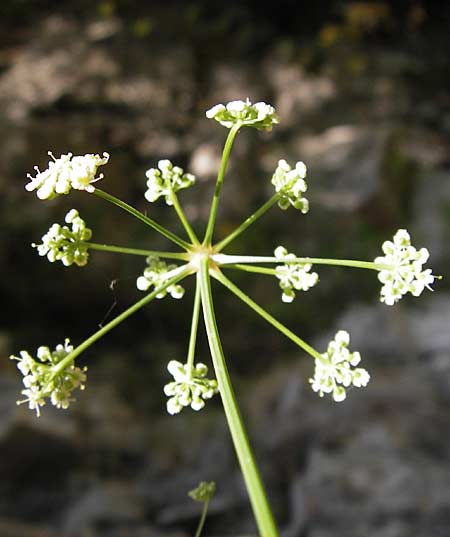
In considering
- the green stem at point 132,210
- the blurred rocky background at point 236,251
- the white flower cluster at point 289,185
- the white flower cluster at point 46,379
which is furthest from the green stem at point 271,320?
the blurred rocky background at point 236,251

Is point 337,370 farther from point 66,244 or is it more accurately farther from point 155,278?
point 66,244

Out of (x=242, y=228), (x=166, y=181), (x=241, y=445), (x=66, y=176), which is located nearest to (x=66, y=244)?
(x=66, y=176)

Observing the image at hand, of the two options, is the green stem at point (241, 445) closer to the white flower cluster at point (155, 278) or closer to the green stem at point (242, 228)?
→ the green stem at point (242, 228)

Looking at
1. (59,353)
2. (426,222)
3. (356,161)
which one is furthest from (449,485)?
(356,161)

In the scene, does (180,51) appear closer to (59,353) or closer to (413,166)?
(413,166)

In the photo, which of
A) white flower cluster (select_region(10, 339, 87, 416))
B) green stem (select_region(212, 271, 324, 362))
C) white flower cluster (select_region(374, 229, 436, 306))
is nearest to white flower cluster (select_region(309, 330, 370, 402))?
green stem (select_region(212, 271, 324, 362))

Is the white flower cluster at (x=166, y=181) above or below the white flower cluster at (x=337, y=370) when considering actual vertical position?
above
